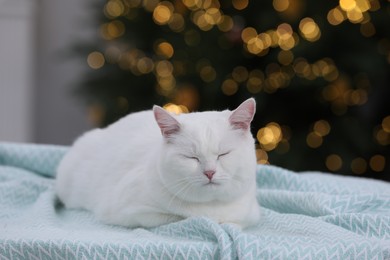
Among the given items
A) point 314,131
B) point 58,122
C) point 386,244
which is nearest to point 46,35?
point 58,122

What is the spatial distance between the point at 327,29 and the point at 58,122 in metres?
1.90

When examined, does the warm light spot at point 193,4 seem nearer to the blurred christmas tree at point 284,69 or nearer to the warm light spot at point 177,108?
the blurred christmas tree at point 284,69

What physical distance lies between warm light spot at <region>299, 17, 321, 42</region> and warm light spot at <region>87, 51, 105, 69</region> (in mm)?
960

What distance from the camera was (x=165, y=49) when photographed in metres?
2.52

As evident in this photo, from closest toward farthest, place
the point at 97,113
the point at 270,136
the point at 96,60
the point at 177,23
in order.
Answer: the point at 270,136 → the point at 177,23 → the point at 97,113 → the point at 96,60

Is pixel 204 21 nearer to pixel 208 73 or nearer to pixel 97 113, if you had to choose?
pixel 208 73

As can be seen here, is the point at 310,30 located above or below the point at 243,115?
above

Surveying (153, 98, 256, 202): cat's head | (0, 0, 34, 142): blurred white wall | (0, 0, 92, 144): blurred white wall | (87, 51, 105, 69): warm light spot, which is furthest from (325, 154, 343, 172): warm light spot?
(0, 0, 34, 142): blurred white wall

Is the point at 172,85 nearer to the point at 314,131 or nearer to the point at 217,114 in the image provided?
the point at 314,131

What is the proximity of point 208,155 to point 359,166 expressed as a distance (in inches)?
60.0

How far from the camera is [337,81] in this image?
2.32m

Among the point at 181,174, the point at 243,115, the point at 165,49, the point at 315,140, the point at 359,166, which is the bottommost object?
the point at 359,166

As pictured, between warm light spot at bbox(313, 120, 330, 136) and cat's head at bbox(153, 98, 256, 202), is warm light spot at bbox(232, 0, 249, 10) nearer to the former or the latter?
warm light spot at bbox(313, 120, 330, 136)

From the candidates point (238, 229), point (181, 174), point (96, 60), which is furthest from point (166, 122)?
point (96, 60)
